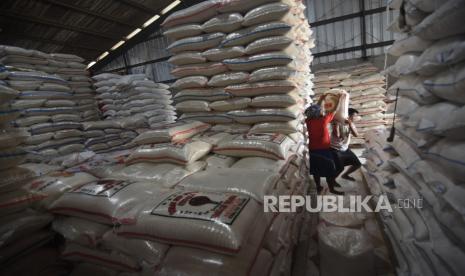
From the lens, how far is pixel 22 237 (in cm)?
159

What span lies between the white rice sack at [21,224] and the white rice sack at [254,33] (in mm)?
2434

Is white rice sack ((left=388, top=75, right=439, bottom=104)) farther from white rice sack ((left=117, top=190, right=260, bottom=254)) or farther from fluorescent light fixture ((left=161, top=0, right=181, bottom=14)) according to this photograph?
fluorescent light fixture ((left=161, top=0, right=181, bottom=14))

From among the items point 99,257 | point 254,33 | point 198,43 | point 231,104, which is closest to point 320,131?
point 231,104

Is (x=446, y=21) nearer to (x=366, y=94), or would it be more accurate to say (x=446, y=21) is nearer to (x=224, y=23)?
(x=224, y=23)

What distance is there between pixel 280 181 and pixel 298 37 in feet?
7.15

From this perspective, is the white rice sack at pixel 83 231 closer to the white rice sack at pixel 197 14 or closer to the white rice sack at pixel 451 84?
the white rice sack at pixel 451 84

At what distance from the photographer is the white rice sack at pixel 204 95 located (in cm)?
314

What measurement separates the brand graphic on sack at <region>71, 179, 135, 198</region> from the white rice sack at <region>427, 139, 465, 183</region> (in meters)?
1.90

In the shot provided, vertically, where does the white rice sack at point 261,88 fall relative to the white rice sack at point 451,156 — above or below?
above

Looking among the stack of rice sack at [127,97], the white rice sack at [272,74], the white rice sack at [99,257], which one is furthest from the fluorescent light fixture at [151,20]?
the white rice sack at [99,257]

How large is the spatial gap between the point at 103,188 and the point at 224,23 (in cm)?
223

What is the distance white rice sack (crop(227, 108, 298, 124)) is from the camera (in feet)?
9.15

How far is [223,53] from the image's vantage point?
302 cm

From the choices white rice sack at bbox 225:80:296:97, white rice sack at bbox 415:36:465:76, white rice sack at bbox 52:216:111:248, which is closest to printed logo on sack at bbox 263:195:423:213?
white rice sack at bbox 415:36:465:76
